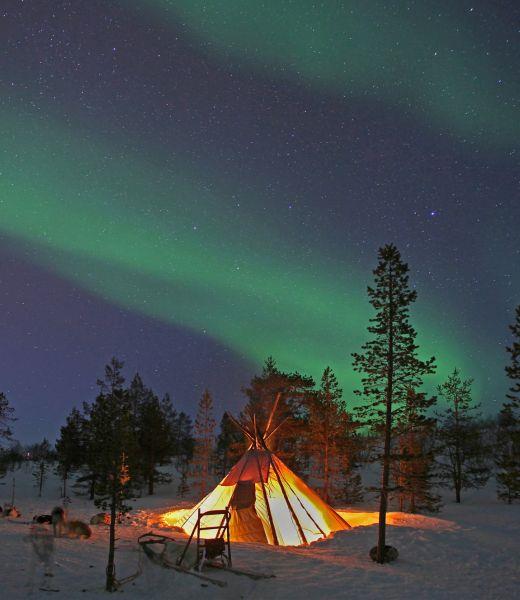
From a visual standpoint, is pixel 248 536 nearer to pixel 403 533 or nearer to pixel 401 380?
pixel 403 533

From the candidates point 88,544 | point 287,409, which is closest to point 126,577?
point 88,544

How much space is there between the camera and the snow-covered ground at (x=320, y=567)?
11.6 meters

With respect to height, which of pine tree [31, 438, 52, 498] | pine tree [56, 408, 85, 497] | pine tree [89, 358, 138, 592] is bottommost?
pine tree [31, 438, 52, 498]

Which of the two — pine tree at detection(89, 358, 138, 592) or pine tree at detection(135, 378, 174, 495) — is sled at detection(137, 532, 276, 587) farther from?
pine tree at detection(135, 378, 174, 495)

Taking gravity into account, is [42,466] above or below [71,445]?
below

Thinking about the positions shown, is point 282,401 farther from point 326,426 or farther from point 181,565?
point 181,565

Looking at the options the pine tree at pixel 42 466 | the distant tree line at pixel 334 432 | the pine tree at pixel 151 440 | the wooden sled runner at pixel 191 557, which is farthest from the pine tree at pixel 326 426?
the pine tree at pixel 42 466

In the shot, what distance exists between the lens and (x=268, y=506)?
21.4 meters

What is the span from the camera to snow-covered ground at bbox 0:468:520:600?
38.2ft

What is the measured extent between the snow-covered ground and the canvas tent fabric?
1.24m

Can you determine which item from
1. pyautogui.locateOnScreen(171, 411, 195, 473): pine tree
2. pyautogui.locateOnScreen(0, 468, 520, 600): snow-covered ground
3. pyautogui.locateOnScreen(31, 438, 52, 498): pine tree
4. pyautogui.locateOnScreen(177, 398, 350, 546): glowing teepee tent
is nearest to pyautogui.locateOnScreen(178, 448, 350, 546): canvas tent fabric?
pyautogui.locateOnScreen(177, 398, 350, 546): glowing teepee tent

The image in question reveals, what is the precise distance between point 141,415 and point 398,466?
2425 centimetres

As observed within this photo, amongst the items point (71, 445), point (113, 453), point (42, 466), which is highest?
point (113, 453)

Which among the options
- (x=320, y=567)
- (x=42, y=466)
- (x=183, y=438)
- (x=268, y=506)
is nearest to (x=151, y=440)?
(x=42, y=466)
